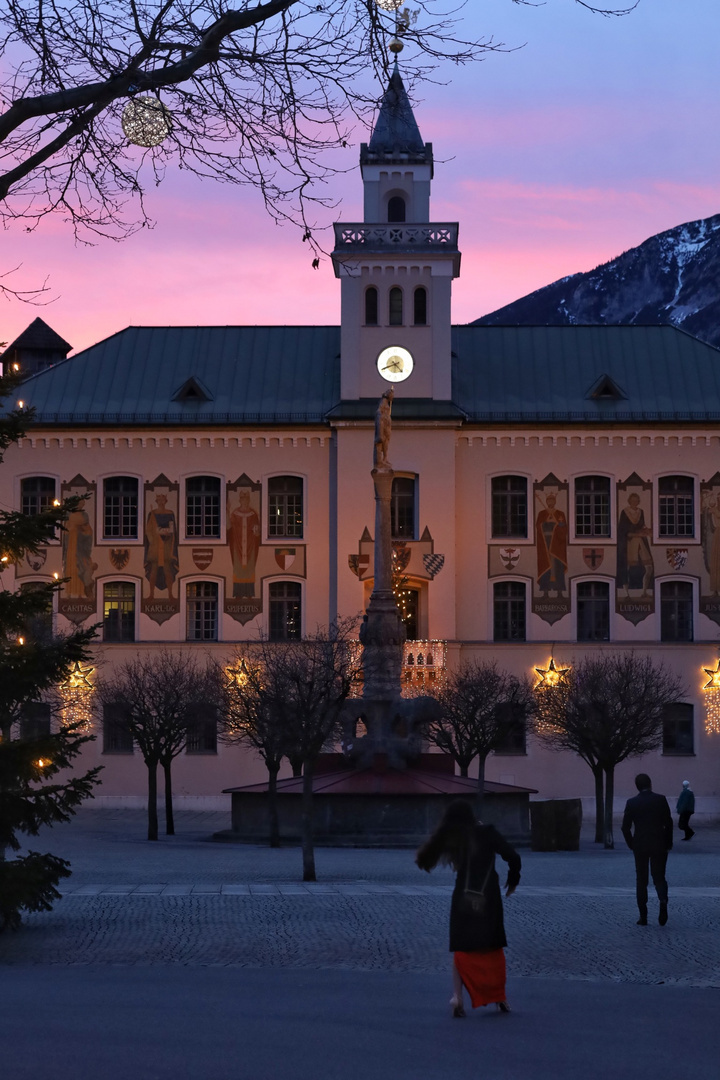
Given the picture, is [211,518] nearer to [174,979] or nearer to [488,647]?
[488,647]

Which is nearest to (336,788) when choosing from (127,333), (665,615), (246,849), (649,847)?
(246,849)

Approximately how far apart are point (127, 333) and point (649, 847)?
4374 cm

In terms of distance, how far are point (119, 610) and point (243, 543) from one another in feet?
14.2

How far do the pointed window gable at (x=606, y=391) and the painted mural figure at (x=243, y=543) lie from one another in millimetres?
11249

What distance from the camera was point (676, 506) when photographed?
50.9 meters

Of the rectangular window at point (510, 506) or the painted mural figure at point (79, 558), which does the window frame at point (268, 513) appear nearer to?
the painted mural figure at point (79, 558)

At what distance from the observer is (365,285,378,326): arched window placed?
168 ft

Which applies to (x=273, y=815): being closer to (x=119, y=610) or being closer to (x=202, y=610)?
(x=202, y=610)

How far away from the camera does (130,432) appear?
170 feet

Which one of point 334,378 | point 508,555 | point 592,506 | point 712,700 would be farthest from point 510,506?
point 712,700

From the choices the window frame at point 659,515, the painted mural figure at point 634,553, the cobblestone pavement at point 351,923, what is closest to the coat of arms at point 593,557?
the painted mural figure at point 634,553

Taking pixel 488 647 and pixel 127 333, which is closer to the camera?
pixel 488 647

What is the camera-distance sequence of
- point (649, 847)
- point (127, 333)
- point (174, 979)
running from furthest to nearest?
1. point (127, 333)
2. point (649, 847)
3. point (174, 979)

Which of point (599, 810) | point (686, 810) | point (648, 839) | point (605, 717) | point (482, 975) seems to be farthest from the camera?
point (686, 810)
